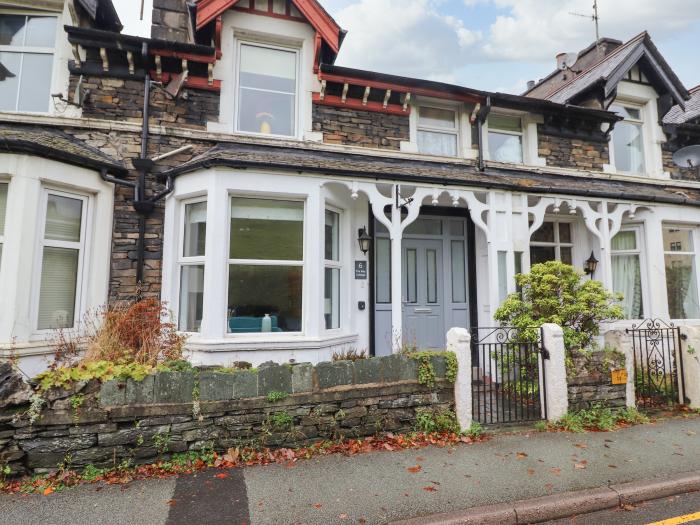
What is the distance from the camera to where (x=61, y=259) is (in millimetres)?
5762

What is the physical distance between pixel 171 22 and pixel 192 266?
16.8 feet

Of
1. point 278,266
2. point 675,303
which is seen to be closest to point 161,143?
point 278,266

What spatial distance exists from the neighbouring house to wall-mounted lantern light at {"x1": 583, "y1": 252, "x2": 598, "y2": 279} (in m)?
0.20

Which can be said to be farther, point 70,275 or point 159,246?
point 159,246

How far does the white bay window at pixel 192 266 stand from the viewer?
6.10 metres

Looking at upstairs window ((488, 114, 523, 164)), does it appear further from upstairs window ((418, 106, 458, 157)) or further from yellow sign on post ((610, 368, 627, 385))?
yellow sign on post ((610, 368, 627, 385))

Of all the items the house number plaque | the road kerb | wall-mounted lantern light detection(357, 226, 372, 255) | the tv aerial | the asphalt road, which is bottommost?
the asphalt road

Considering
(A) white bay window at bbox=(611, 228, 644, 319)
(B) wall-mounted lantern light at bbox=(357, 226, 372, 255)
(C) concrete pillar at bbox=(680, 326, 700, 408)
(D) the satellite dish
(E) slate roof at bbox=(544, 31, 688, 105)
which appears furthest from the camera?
(D) the satellite dish

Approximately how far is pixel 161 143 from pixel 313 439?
537 cm

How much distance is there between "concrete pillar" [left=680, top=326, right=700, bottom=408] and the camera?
19.1 ft

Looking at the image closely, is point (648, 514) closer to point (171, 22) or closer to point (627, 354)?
point (627, 354)

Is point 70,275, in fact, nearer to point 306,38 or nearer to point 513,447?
point 306,38

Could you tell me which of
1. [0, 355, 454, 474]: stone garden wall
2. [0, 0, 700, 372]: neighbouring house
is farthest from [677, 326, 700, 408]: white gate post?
[0, 355, 454, 474]: stone garden wall

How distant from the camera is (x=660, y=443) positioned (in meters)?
4.64
